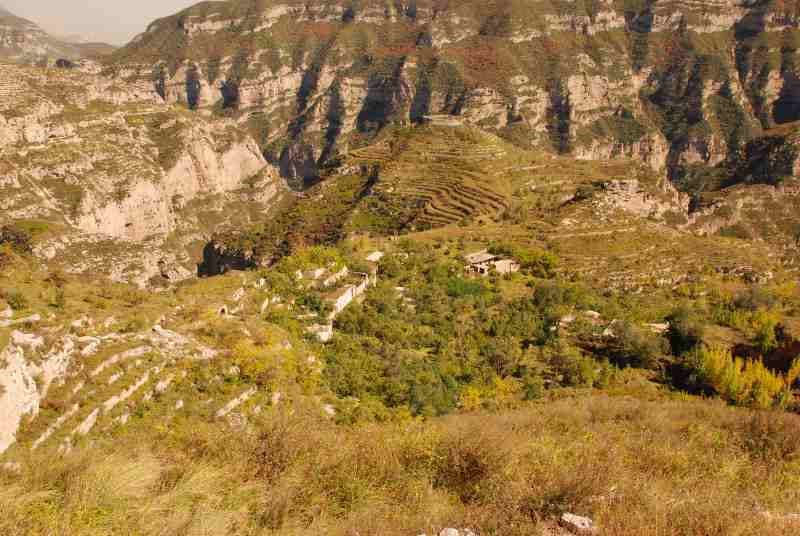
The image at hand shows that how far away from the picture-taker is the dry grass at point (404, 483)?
5.41 meters

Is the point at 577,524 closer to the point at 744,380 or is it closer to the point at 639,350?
the point at 744,380

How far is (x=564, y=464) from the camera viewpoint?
732cm

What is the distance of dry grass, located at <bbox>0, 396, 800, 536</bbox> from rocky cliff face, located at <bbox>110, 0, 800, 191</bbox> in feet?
444

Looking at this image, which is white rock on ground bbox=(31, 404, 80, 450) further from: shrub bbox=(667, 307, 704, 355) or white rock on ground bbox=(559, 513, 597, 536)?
shrub bbox=(667, 307, 704, 355)

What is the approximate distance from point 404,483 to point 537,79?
169 metres

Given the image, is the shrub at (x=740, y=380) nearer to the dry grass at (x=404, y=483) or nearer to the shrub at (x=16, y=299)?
the dry grass at (x=404, y=483)

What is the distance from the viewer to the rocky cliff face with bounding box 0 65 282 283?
70438 mm

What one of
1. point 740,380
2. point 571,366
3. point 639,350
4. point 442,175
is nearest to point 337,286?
point 571,366

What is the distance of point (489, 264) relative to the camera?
102 ft

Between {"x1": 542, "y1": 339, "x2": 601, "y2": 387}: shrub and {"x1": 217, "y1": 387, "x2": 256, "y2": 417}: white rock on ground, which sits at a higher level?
{"x1": 217, "y1": 387, "x2": 256, "y2": 417}: white rock on ground

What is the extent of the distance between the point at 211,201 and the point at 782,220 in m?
107

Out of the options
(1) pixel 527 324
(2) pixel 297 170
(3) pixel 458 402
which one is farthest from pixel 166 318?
(2) pixel 297 170

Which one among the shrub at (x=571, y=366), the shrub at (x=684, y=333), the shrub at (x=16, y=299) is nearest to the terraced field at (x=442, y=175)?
the shrub at (x=684, y=333)

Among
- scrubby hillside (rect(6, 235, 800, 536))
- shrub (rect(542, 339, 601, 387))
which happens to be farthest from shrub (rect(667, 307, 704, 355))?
shrub (rect(542, 339, 601, 387))
